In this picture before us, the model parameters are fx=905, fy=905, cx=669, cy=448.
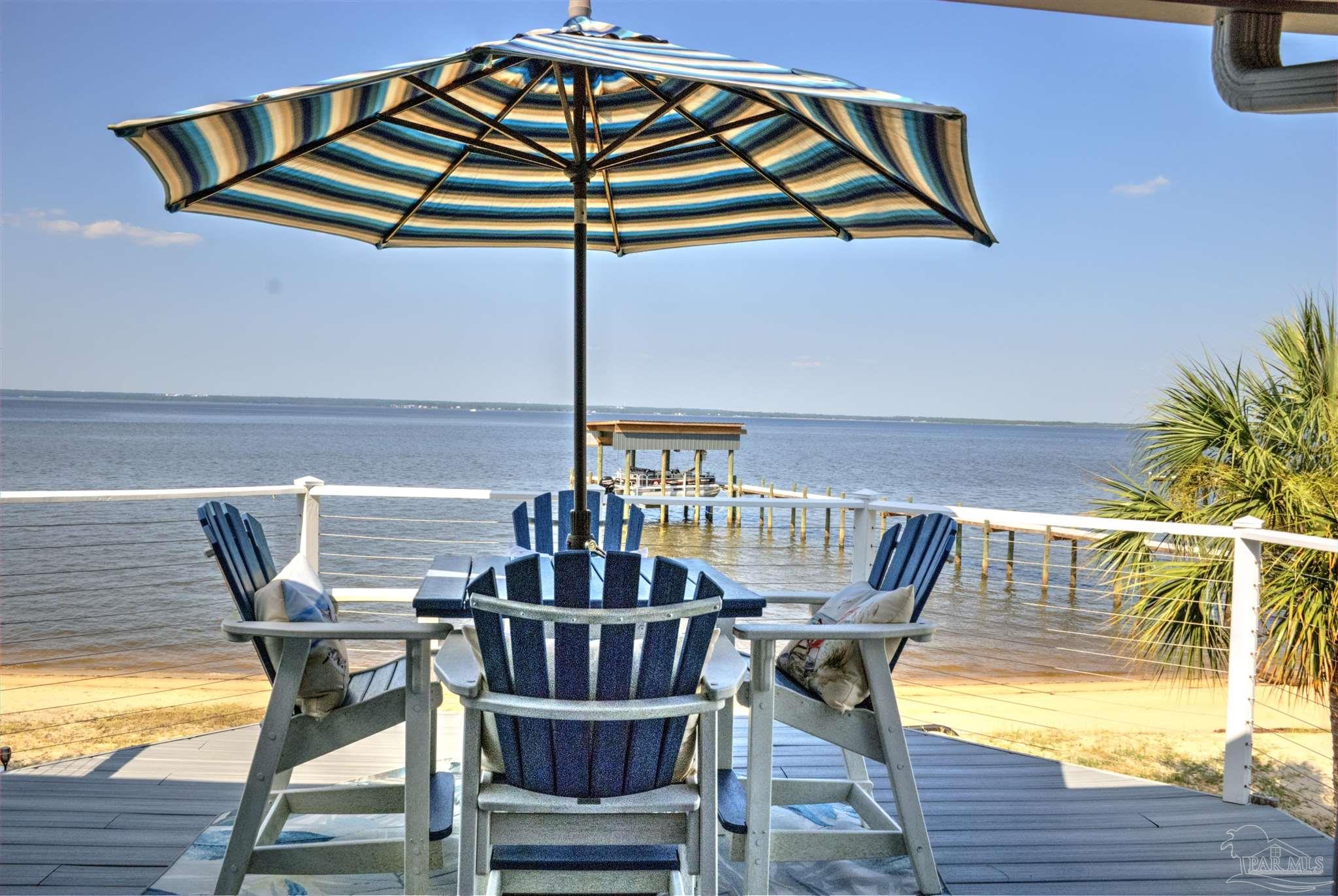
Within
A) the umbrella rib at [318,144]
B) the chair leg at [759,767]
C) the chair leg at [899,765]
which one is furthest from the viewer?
the umbrella rib at [318,144]

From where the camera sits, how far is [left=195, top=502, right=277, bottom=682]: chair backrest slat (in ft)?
7.38

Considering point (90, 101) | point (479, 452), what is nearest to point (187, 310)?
point (90, 101)

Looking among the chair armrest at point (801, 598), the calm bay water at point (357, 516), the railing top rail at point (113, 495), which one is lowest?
the calm bay water at point (357, 516)

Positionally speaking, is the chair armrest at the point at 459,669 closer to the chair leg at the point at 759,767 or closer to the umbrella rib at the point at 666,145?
the chair leg at the point at 759,767

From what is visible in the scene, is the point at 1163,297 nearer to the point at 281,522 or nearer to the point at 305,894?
the point at 281,522

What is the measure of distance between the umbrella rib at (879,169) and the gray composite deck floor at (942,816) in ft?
5.89

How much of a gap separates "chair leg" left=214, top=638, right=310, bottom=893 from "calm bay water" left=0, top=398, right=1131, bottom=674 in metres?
2.31

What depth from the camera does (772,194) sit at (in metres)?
3.55

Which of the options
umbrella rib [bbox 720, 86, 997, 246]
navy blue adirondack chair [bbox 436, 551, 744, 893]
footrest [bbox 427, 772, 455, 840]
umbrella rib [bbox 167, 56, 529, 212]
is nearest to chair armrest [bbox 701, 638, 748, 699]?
navy blue adirondack chair [bbox 436, 551, 744, 893]

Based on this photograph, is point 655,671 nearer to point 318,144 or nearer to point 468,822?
point 468,822

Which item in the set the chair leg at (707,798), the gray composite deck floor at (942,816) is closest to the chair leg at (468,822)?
the chair leg at (707,798)

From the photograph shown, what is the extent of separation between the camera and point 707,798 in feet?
6.09

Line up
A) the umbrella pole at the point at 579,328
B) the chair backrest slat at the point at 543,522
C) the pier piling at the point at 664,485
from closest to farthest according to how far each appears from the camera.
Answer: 1. the umbrella pole at the point at 579,328
2. the chair backrest slat at the point at 543,522
3. the pier piling at the point at 664,485

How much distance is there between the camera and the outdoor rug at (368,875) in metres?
2.31
